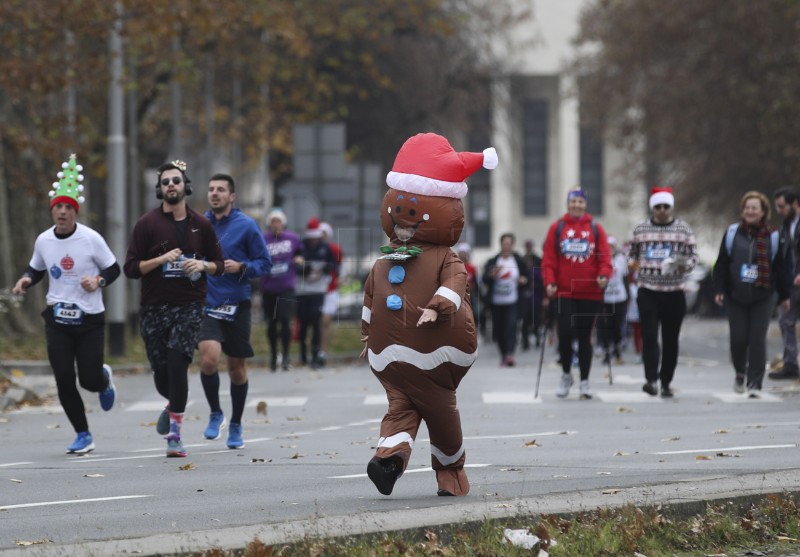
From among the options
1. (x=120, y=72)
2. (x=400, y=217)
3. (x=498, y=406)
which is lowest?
(x=498, y=406)

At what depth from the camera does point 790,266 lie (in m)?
16.9

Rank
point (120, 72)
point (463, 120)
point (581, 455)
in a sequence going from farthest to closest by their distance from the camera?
point (463, 120), point (120, 72), point (581, 455)

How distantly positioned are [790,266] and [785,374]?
2.01 m

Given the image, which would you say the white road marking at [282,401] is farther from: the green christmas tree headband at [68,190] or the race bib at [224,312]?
the green christmas tree headband at [68,190]

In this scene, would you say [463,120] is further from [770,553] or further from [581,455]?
[770,553]

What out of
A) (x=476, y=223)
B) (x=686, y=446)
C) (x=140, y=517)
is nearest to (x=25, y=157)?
(x=686, y=446)

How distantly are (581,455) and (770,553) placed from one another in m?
3.52

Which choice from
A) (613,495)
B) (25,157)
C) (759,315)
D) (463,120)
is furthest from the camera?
(463,120)

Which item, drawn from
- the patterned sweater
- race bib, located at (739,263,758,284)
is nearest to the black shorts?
the patterned sweater

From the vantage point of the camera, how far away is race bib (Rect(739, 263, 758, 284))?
16438 millimetres

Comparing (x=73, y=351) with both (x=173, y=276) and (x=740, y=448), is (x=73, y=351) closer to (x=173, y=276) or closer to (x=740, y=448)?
(x=173, y=276)

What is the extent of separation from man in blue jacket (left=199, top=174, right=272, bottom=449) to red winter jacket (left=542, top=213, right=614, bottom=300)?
4.33 m

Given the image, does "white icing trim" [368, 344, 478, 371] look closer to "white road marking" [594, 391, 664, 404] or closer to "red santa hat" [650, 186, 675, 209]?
"red santa hat" [650, 186, 675, 209]

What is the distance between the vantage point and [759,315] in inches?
650
